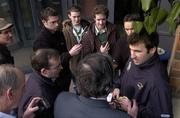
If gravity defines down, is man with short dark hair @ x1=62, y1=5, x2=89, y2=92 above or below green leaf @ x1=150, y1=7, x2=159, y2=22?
below

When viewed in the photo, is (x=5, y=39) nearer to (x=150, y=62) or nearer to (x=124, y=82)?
(x=124, y=82)

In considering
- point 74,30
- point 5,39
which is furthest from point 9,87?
point 74,30

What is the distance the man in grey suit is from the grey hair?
0.38m

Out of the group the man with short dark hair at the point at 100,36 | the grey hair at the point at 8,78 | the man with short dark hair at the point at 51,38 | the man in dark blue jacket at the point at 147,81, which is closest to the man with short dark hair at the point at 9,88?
the grey hair at the point at 8,78

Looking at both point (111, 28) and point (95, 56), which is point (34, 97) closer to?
point (95, 56)

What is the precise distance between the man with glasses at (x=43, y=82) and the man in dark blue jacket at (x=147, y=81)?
0.52m

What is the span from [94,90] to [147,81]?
2.31ft

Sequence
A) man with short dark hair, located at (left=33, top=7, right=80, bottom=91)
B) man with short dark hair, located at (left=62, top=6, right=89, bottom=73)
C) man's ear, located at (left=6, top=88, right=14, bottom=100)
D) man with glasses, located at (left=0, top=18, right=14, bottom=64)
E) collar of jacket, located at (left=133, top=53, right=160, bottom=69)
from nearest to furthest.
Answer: man's ear, located at (left=6, top=88, right=14, bottom=100) → collar of jacket, located at (left=133, top=53, right=160, bottom=69) → man with glasses, located at (left=0, top=18, right=14, bottom=64) → man with short dark hair, located at (left=33, top=7, right=80, bottom=91) → man with short dark hair, located at (left=62, top=6, right=89, bottom=73)

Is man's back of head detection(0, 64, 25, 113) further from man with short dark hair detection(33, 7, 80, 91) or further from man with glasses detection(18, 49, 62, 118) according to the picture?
man with short dark hair detection(33, 7, 80, 91)

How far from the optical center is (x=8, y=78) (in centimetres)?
173

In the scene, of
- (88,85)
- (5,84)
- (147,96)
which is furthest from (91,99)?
(147,96)

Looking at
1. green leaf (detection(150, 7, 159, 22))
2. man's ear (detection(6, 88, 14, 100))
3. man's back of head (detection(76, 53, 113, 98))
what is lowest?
man's ear (detection(6, 88, 14, 100))

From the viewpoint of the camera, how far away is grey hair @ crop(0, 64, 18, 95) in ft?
5.59

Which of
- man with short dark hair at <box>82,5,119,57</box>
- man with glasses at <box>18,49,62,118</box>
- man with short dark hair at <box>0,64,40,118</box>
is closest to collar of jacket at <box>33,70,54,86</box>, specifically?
man with glasses at <box>18,49,62,118</box>
